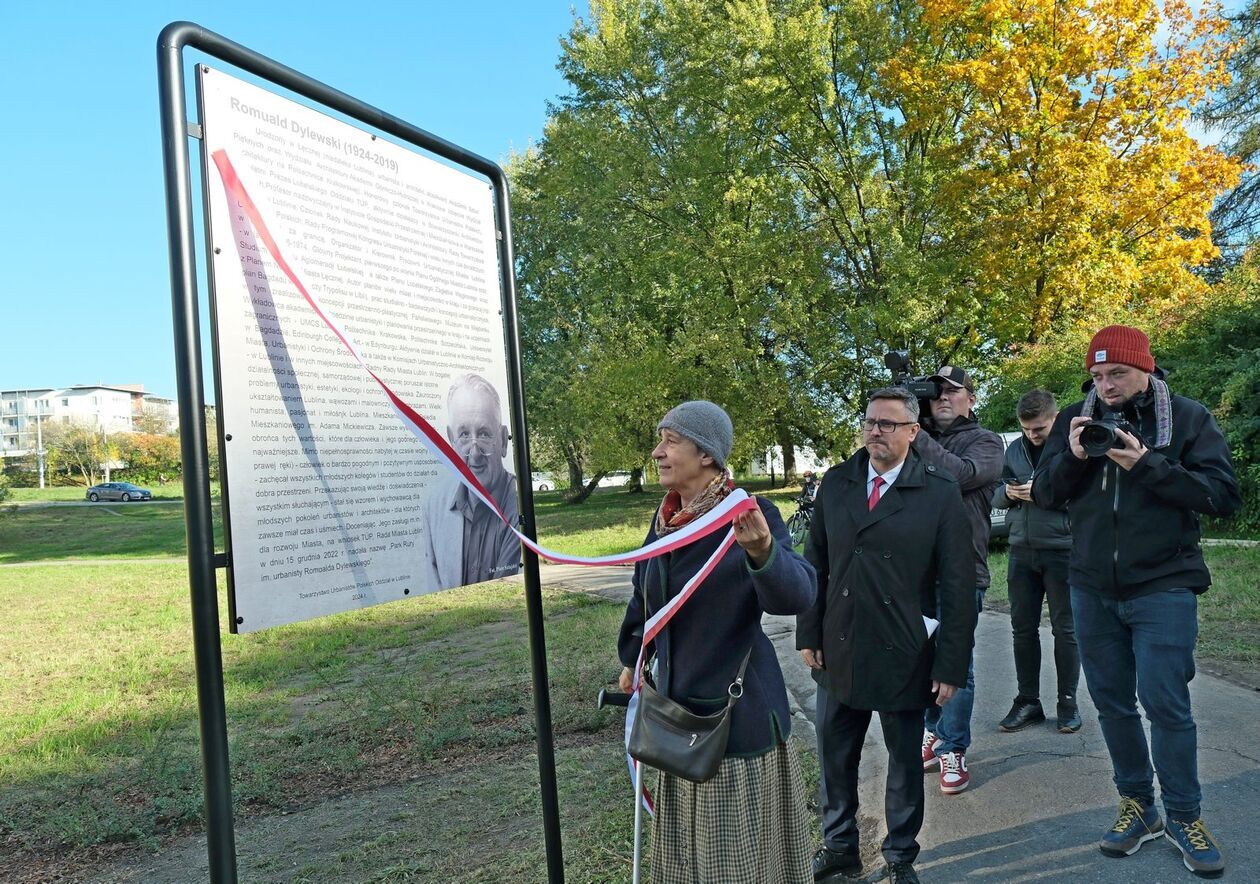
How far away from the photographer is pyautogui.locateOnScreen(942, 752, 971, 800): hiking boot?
4336 millimetres

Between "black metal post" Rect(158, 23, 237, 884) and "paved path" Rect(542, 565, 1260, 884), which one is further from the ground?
"black metal post" Rect(158, 23, 237, 884)

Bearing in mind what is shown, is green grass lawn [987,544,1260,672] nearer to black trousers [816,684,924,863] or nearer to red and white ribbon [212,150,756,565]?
black trousers [816,684,924,863]

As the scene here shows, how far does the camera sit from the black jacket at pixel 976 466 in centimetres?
433

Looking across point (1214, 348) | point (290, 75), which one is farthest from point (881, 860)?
point (1214, 348)

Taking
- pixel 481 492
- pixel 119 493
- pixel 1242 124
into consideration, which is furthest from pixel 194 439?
pixel 119 493

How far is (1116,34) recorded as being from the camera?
56.8ft

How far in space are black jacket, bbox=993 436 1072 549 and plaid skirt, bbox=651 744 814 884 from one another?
2.94 meters

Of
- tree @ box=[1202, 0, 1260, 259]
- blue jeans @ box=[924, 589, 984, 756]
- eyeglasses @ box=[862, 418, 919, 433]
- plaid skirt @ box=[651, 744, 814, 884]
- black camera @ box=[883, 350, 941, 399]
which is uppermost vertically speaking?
tree @ box=[1202, 0, 1260, 259]

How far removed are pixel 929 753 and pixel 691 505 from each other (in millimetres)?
2829

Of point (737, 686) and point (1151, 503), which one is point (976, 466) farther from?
point (737, 686)

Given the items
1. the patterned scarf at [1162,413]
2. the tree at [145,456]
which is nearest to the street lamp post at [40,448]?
the tree at [145,456]

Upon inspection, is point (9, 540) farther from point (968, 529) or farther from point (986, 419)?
point (968, 529)

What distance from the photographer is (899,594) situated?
11.4ft

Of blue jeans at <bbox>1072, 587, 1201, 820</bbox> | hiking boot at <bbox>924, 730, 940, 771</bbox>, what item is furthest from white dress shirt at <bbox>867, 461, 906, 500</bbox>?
hiking boot at <bbox>924, 730, 940, 771</bbox>
